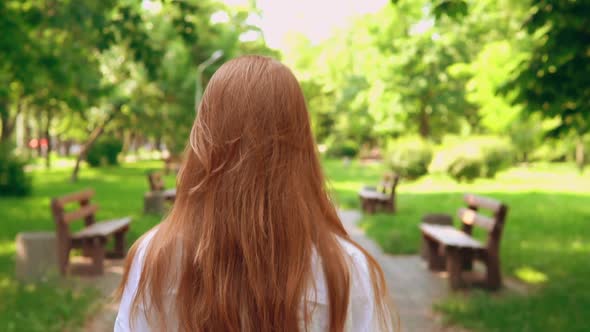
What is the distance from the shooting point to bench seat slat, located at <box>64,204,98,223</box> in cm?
757

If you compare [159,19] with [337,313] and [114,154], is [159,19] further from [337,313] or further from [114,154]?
[337,313]

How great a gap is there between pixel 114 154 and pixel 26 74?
2889cm

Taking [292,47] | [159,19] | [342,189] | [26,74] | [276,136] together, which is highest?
[292,47]

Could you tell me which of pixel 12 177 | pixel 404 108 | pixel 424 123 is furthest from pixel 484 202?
pixel 424 123

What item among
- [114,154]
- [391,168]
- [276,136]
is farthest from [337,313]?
[114,154]

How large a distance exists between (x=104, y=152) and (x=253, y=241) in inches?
1514

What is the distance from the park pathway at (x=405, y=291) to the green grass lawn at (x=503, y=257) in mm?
185

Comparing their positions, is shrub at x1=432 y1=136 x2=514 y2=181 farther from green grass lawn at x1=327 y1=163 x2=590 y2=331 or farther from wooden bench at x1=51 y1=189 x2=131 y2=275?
wooden bench at x1=51 y1=189 x2=131 y2=275

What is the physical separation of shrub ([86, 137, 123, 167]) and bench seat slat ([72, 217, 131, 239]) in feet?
98.9

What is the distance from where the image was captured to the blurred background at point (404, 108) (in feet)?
21.3

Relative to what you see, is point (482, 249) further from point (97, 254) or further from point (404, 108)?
point (404, 108)

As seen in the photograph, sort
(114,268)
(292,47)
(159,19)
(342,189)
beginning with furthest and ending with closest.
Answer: (292,47) → (159,19) → (342,189) → (114,268)

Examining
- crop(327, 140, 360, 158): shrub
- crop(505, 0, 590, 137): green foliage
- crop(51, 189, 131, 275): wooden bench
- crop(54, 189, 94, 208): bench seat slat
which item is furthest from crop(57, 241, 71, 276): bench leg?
crop(327, 140, 360, 158): shrub

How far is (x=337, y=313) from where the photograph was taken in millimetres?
1600
